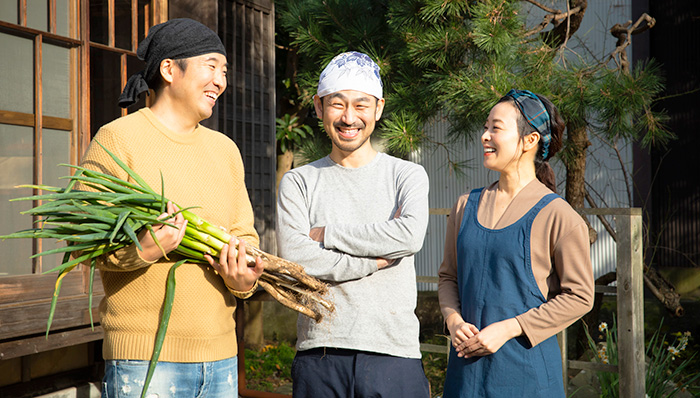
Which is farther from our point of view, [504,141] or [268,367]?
[268,367]

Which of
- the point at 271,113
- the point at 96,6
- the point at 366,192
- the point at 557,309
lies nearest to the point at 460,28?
the point at 271,113

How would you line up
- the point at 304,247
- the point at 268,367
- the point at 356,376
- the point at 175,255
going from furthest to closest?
the point at 268,367 → the point at 304,247 → the point at 356,376 → the point at 175,255

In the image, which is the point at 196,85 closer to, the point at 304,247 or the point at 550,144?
the point at 304,247

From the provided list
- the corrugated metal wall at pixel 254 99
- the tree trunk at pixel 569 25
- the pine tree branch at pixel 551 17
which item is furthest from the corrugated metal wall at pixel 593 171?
the corrugated metal wall at pixel 254 99

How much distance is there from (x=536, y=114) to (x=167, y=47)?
100 cm

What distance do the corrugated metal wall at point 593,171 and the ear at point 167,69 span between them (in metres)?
4.10

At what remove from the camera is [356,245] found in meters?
1.72

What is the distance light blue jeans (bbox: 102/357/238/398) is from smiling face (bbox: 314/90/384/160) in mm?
710

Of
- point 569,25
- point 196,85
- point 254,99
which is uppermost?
point 569,25

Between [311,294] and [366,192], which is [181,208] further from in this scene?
[366,192]

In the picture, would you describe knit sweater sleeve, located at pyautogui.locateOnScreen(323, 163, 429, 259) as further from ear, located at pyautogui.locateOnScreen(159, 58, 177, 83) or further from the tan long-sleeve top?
ear, located at pyautogui.locateOnScreen(159, 58, 177, 83)

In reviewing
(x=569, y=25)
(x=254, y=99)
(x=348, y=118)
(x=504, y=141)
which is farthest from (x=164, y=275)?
(x=569, y=25)

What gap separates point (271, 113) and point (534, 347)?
3.46 meters

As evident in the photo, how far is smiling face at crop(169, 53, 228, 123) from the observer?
62.2 inches
